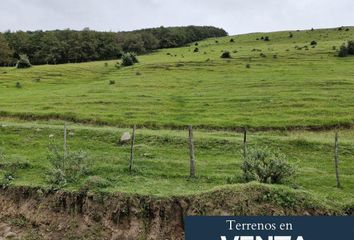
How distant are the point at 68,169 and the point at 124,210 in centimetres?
485

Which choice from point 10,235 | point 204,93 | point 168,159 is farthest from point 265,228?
point 204,93

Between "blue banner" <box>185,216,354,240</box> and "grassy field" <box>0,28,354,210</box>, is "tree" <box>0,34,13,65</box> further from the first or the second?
"blue banner" <box>185,216,354,240</box>

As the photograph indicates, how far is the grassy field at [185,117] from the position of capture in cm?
2435

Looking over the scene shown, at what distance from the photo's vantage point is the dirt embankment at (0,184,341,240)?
714 inches

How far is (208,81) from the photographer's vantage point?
56.2 m

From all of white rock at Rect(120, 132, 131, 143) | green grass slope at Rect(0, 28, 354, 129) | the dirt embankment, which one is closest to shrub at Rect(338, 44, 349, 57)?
green grass slope at Rect(0, 28, 354, 129)

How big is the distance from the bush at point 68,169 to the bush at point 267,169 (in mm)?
8139

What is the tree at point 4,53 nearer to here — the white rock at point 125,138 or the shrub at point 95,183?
the white rock at point 125,138

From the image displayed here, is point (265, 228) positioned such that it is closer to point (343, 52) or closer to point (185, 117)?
point (185, 117)

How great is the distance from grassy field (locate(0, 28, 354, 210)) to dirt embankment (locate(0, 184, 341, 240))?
82 centimetres

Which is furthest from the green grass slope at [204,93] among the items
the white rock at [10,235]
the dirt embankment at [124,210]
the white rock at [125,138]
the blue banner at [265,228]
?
the blue banner at [265,228]

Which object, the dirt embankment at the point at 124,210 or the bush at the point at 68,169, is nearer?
the dirt embankment at the point at 124,210

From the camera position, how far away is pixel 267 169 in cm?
2055

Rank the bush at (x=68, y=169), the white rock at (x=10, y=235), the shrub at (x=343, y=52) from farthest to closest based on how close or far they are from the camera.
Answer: the shrub at (x=343, y=52) < the bush at (x=68, y=169) < the white rock at (x=10, y=235)
